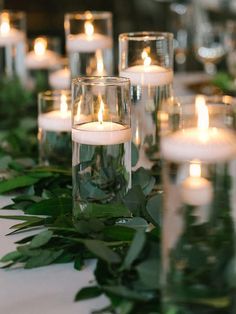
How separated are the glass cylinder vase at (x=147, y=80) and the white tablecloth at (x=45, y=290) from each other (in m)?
0.38

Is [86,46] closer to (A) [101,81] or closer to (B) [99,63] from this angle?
(B) [99,63]

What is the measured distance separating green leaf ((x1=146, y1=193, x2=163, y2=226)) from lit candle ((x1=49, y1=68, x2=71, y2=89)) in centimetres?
116

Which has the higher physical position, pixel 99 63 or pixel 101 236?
pixel 99 63

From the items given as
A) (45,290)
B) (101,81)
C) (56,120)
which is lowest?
(45,290)

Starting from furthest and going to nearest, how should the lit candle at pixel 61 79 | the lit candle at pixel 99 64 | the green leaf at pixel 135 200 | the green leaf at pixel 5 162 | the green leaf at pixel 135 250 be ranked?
1. the lit candle at pixel 61 79
2. the lit candle at pixel 99 64
3. the green leaf at pixel 5 162
4. the green leaf at pixel 135 200
5. the green leaf at pixel 135 250

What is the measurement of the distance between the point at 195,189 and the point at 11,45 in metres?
1.66

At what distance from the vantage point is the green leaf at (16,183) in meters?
1.24

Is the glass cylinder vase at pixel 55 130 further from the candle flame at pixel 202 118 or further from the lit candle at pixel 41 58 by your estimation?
the lit candle at pixel 41 58

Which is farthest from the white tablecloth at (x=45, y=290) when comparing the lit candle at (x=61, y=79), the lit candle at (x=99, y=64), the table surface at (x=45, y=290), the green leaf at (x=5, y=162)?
the lit candle at (x=61, y=79)

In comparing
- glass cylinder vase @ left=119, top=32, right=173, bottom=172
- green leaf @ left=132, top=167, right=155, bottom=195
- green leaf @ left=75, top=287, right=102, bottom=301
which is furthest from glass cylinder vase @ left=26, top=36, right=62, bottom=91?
green leaf @ left=75, top=287, right=102, bottom=301

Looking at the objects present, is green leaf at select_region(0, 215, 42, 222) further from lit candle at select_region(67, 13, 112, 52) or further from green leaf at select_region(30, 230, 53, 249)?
lit candle at select_region(67, 13, 112, 52)

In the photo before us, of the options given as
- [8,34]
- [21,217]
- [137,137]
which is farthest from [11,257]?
[8,34]

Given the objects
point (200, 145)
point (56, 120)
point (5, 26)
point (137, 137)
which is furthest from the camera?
point (5, 26)

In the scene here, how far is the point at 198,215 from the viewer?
72 cm
